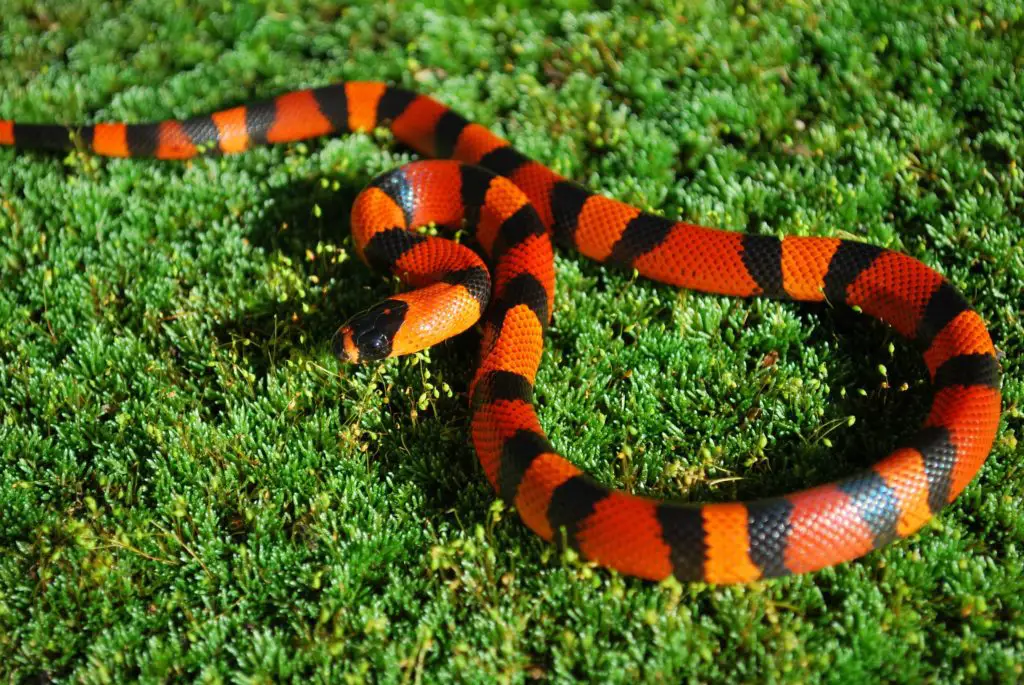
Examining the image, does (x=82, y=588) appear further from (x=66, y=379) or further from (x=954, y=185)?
(x=954, y=185)

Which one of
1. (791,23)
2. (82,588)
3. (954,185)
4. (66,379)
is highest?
(791,23)

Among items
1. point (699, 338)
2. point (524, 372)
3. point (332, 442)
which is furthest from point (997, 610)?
point (332, 442)

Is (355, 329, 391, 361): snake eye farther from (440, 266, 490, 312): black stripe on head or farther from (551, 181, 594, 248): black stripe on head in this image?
(551, 181, 594, 248): black stripe on head

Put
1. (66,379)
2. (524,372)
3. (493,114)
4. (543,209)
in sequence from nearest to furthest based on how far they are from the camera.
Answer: (524,372), (66,379), (543,209), (493,114)

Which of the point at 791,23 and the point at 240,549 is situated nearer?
the point at 240,549

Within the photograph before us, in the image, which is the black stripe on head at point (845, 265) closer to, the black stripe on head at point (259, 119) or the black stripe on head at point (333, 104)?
the black stripe on head at point (333, 104)

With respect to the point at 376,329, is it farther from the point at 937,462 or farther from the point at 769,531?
the point at 937,462
